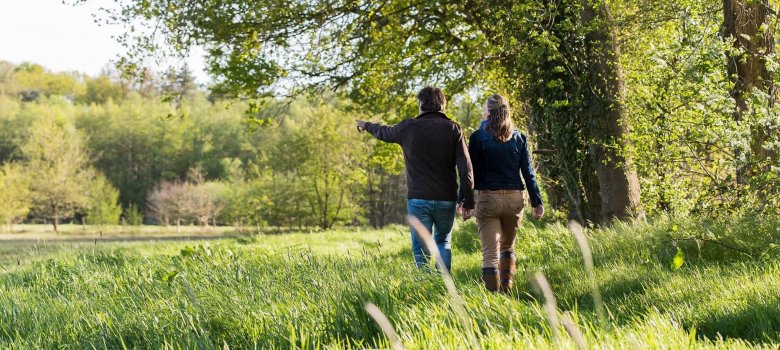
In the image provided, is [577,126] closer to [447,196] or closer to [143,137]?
[447,196]

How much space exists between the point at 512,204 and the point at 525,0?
16.7 ft

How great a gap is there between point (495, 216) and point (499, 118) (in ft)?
3.03

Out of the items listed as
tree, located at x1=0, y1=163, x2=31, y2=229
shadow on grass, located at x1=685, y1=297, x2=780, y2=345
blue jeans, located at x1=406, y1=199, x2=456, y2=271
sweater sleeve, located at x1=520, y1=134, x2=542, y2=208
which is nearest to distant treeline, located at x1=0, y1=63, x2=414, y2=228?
tree, located at x1=0, y1=163, x2=31, y2=229

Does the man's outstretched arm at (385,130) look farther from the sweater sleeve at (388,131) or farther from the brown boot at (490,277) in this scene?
the brown boot at (490,277)

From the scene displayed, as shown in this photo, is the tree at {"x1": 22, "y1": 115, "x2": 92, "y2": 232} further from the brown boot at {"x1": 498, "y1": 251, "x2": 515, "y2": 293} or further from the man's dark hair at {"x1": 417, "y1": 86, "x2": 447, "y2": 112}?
the brown boot at {"x1": 498, "y1": 251, "x2": 515, "y2": 293}

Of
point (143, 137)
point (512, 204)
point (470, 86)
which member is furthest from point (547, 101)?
point (143, 137)

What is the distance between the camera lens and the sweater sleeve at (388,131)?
6.79 metres

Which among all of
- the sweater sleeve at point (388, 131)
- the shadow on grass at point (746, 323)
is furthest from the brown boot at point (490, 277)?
the shadow on grass at point (746, 323)

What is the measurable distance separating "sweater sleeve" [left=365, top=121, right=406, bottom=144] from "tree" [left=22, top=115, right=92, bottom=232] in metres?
58.3

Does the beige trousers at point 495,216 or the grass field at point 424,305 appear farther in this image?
the beige trousers at point 495,216

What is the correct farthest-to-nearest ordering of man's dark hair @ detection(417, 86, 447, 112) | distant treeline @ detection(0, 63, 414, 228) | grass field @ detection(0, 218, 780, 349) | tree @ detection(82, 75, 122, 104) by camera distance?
tree @ detection(82, 75, 122, 104)
distant treeline @ detection(0, 63, 414, 228)
man's dark hair @ detection(417, 86, 447, 112)
grass field @ detection(0, 218, 780, 349)

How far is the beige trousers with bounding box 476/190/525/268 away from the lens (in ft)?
21.2

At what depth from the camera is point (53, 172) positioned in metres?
58.2

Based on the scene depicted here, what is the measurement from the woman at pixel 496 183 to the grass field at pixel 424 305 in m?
0.52
